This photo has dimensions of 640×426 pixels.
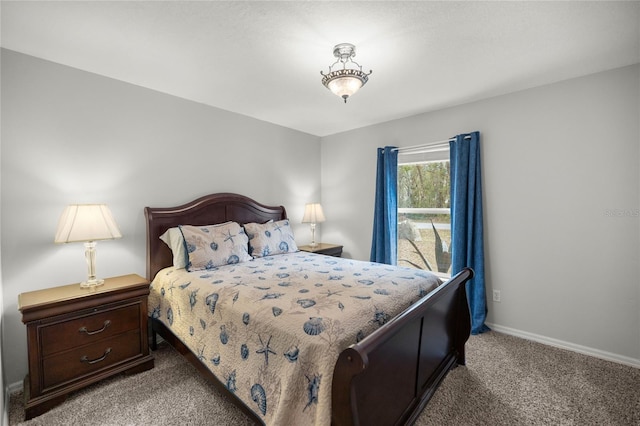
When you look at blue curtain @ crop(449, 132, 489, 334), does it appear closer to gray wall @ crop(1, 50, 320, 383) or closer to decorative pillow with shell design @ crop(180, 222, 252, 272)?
decorative pillow with shell design @ crop(180, 222, 252, 272)

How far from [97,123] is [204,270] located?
1.57 m

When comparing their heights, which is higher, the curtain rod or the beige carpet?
the curtain rod

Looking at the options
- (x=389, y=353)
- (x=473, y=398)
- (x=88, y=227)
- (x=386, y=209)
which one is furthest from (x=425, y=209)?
(x=88, y=227)

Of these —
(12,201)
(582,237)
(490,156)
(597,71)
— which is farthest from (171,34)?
(582,237)

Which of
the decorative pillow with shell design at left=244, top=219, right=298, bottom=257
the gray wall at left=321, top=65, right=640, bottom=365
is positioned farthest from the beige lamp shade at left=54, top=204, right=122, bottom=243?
the gray wall at left=321, top=65, right=640, bottom=365

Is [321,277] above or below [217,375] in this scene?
above

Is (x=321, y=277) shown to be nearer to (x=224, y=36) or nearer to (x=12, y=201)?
(x=224, y=36)

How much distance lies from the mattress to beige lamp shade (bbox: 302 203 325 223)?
138cm

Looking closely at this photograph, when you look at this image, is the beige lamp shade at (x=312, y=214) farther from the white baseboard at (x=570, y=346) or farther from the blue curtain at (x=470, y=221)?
the white baseboard at (x=570, y=346)

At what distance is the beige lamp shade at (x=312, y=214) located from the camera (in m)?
3.96

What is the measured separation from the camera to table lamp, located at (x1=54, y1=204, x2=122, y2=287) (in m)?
1.95

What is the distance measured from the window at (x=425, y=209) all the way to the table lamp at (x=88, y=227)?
319 centimetres

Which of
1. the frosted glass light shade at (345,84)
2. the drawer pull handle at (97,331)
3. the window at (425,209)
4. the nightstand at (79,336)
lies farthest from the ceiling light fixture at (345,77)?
the drawer pull handle at (97,331)

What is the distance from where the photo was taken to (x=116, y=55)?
2131 mm
